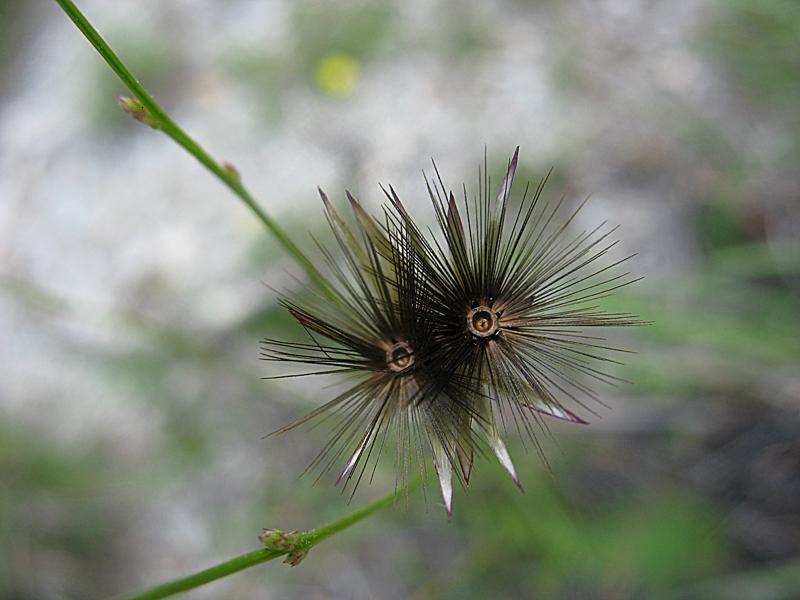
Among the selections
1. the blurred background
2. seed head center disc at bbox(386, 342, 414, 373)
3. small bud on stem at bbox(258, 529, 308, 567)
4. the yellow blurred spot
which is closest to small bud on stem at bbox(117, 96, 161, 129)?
seed head center disc at bbox(386, 342, 414, 373)

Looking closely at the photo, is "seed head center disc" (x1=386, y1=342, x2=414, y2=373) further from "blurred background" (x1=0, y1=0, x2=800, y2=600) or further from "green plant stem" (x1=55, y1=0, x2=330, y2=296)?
"blurred background" (x1=0, y1=0, x2=800, y2=600)

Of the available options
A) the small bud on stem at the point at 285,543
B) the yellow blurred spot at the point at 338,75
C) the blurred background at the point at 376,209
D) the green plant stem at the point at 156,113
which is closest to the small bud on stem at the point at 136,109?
the green plant stem at the point at 156,113

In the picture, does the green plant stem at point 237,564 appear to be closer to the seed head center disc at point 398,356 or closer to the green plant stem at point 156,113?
the seed head center disc at point 398,356

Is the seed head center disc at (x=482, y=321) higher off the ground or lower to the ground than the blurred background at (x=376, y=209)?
lower

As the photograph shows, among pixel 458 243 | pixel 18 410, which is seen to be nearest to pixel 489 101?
pixel 458 243

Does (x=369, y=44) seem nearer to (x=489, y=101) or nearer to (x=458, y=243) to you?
(x=489, y=101)

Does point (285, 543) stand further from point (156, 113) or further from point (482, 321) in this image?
point (156, 113)
